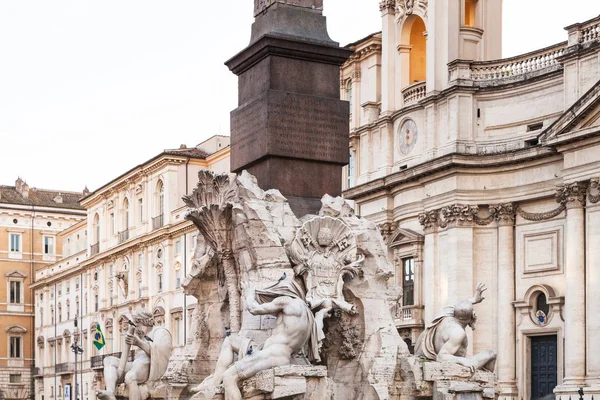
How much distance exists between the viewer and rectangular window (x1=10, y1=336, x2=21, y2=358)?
93.4 meters

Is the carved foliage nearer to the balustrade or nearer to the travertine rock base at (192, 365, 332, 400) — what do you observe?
the balustrade

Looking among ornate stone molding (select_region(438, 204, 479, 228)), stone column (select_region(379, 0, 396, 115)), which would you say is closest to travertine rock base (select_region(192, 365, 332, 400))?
ornate stone molding (select_region(438, 204, 479, 228))

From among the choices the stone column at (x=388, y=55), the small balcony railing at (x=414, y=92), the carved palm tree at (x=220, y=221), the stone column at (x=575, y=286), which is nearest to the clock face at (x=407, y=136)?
the small balcony railing at (x=414, y=92)

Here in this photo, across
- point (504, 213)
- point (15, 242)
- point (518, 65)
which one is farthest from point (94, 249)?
point (518, 65)

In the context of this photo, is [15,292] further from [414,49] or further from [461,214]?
[461,214]

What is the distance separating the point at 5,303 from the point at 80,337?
17.2m

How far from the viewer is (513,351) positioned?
4250 centimetres

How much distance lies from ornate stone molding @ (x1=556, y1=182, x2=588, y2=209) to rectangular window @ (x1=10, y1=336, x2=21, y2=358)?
62.4 metres

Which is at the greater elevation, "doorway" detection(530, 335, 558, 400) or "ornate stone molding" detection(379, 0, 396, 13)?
"ornate stone molding" detection(379, 0, 396, 13)

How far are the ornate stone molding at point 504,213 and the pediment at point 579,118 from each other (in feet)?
12.1

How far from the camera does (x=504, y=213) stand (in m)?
43.2

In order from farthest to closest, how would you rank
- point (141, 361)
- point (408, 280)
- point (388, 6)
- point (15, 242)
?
1. point (15, 242)
2. point (388, 6)
3. point (408, 280)
4. point (141, 361)

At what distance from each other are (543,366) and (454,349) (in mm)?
26261

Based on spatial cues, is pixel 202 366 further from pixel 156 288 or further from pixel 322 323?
pixel 156 288
